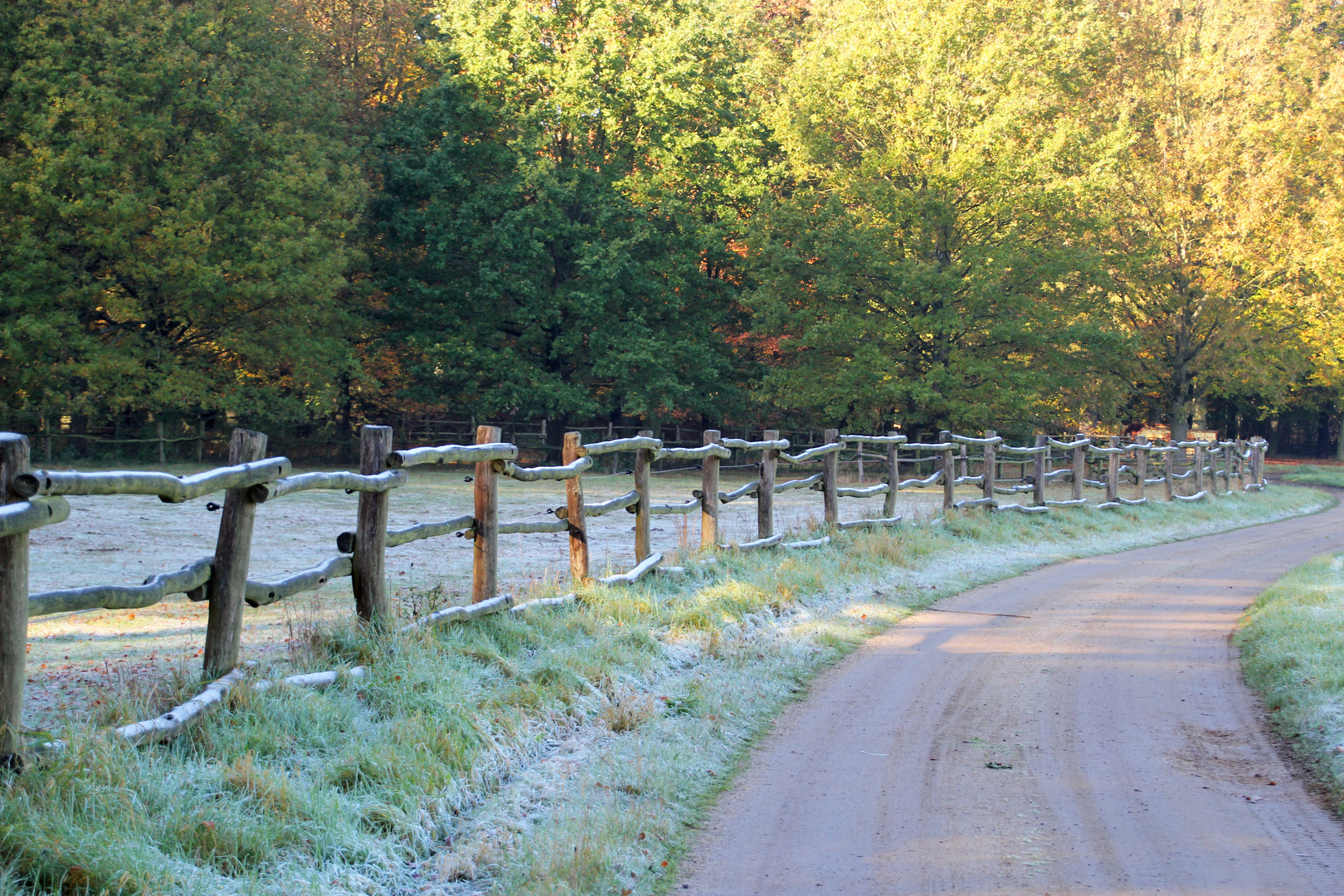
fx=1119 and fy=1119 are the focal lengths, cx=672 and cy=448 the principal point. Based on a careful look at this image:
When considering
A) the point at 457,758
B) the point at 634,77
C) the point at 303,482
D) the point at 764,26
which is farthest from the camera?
the point at 764,26

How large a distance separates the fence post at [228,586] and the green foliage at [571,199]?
2637 centimetres

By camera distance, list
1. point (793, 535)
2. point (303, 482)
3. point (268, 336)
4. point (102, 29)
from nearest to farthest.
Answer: point (303, 482) → point (793, 535) → point (102, 29) → point (268, 336)

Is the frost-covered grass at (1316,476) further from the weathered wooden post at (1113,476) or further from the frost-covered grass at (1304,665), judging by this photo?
the frost-covered grass at (1304,665)

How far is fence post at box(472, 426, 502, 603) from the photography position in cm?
785

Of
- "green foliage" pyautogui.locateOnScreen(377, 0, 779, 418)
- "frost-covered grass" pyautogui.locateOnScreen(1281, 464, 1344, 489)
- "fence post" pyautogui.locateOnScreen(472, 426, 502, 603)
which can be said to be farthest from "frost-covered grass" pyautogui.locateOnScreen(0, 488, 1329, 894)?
"frost-covered grass" pyautogui.locateOnScreen(1281, 464, 1344, 489)

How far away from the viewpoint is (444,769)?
512 cm

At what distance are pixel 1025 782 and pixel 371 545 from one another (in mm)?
3924

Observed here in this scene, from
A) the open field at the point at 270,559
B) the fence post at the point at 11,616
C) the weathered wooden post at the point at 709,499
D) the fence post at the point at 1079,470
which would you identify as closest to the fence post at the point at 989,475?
the open field at the point at 270,559

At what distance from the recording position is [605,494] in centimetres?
2330

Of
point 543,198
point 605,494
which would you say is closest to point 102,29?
point 543,198

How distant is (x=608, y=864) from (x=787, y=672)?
3.63 metres

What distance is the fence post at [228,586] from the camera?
550 cm

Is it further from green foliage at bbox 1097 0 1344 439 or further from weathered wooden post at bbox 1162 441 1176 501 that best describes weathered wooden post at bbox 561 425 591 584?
green foliage at bbox 1097 0 1344 439

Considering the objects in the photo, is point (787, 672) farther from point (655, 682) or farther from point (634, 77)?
point (634, 77)
